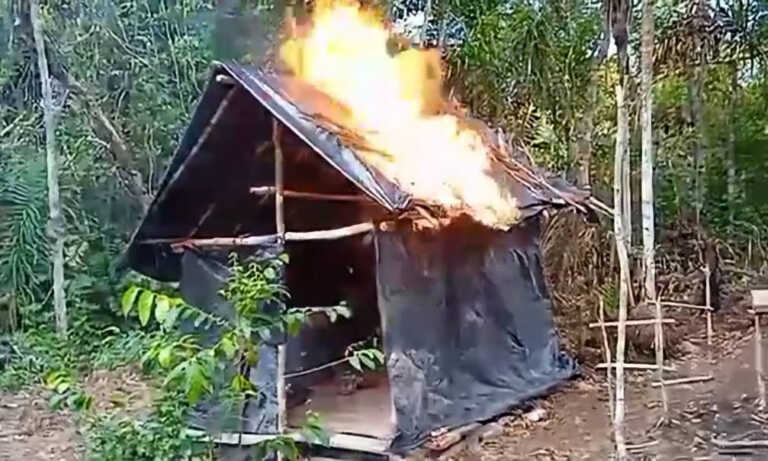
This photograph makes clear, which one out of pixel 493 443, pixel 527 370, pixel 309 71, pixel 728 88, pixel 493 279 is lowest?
pixel 493 443

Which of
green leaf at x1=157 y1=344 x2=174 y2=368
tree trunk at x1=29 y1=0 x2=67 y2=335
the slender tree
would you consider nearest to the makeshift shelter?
the slender tree

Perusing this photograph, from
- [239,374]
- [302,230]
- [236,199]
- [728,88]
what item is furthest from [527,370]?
[728,88]

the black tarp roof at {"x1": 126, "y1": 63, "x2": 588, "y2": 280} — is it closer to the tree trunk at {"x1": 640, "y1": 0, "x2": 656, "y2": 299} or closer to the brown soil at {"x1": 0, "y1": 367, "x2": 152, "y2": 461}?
the brown soil at {"x1": 0, "y1": 367, "x2": 152, "y2": 461}

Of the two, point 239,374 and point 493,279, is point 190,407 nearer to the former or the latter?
point 239,374

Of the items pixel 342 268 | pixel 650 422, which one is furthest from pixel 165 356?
pixel 342 268

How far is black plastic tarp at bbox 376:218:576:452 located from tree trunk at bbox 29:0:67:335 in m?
3.78

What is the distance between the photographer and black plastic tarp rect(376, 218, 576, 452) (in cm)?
554

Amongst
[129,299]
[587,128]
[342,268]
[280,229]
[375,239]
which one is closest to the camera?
[129,299]

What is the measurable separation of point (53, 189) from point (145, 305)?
5.65m

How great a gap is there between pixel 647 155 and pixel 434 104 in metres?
2.66

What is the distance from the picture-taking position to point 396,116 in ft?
22.2

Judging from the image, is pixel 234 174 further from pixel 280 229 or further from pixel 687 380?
pixel 687 380

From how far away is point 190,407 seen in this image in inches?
131

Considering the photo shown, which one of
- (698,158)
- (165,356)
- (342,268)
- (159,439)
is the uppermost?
(698,158)
